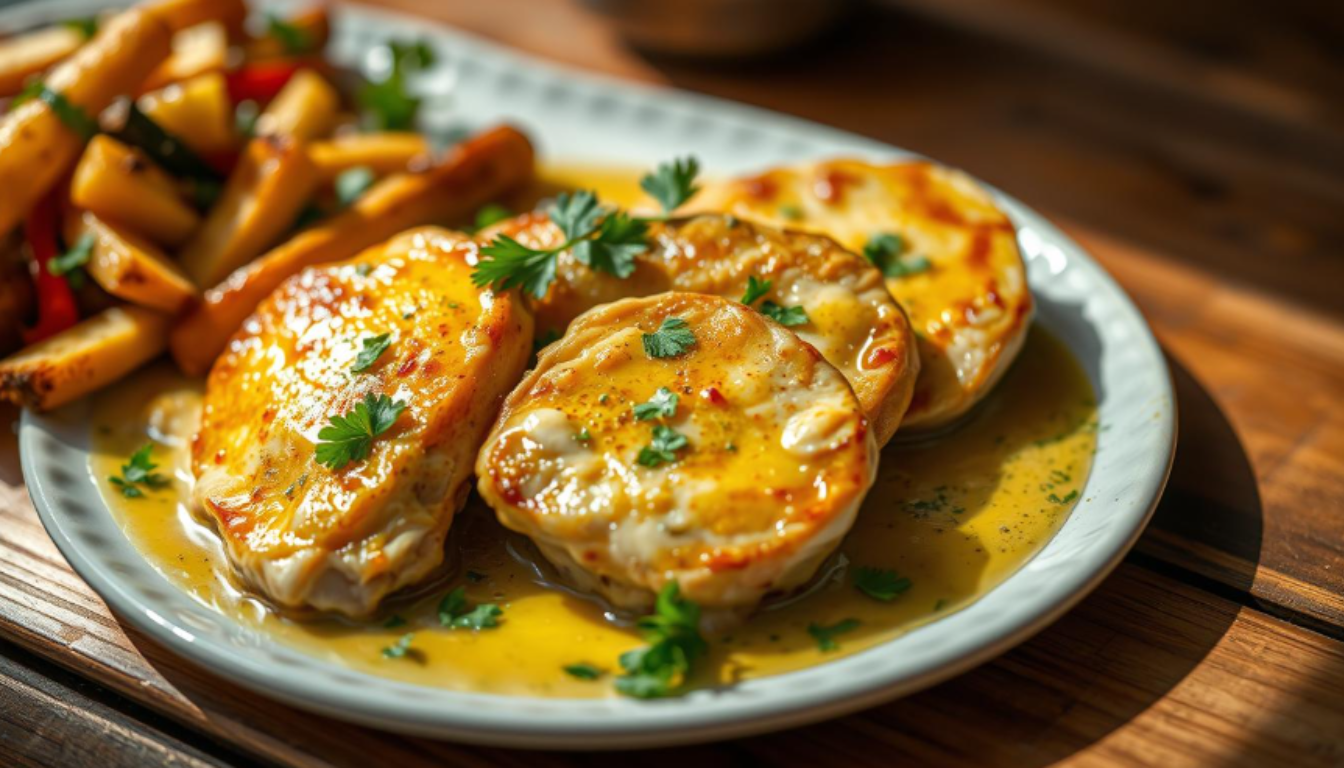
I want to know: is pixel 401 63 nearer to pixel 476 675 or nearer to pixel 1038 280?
pixel 1038 280

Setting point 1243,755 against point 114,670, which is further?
point 114,670

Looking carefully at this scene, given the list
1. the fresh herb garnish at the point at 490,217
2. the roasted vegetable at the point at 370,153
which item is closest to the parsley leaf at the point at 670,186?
the fresh herb garnish at the point at 490,217

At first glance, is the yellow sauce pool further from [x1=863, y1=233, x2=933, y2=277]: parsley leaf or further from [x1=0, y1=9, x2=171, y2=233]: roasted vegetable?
[x1=0, y1=9, x2=171, y2=233]: roasted vegetable

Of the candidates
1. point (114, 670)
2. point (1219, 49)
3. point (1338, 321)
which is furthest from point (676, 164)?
point (1219, 49)

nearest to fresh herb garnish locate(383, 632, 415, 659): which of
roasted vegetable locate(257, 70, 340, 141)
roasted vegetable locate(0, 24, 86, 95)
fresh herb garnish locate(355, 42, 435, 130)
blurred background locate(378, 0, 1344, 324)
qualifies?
roasted vegetable locate(257, 70, 340, 141)

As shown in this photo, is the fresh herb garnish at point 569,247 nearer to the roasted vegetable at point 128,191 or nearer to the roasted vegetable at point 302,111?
the roasted vegetable at point 128,191

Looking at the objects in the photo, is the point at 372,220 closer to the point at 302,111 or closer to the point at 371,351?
the point at 302,111
